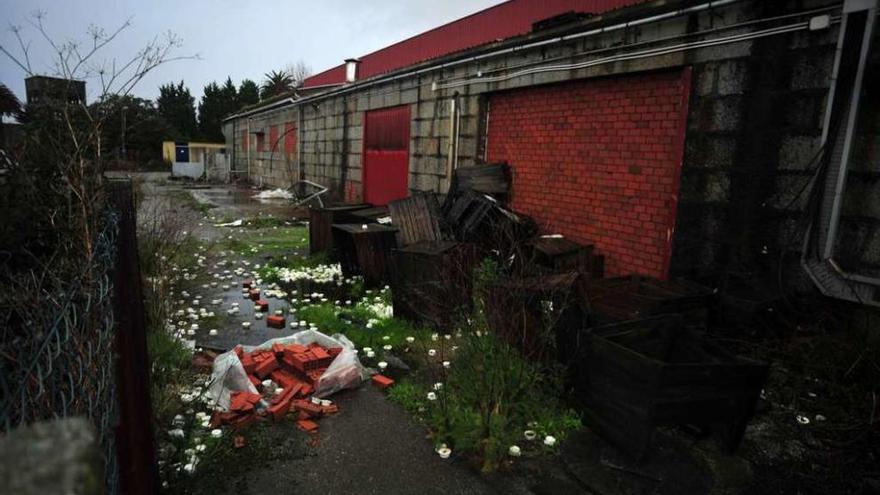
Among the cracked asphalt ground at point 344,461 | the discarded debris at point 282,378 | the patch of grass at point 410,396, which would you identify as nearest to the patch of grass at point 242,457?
the cracked asphalt ground at point 344,461

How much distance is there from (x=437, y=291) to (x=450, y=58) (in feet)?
17.3

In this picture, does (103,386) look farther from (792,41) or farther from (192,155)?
(192,155)

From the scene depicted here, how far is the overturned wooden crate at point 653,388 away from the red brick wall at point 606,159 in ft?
8.77

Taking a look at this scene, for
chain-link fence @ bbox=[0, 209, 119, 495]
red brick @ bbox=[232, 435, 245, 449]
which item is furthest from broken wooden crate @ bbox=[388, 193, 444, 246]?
chain-link fence @ bbox=[0, 209, 119, 495]

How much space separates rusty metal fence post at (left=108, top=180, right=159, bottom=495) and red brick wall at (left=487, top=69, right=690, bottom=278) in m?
5.17

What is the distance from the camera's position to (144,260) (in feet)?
17.4

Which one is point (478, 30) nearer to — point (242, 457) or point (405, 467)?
point (405, 467)

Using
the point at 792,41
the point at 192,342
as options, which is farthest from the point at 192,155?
the point at 792,41

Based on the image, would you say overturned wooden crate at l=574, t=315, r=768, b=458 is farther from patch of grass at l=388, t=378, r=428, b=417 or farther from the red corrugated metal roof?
the red corrugated metal roof

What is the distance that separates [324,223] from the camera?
831 centimetres

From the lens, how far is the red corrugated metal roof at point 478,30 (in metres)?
10.4

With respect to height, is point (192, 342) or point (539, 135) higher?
point (539, 135)

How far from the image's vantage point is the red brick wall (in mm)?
5562

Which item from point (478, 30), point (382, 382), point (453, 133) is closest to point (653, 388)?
point (382, 382)
